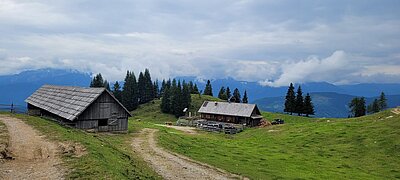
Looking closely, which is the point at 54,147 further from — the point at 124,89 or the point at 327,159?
the point at 124,89

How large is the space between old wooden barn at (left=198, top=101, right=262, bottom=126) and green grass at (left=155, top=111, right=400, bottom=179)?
26211mm

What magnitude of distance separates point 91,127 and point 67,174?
2997 cm

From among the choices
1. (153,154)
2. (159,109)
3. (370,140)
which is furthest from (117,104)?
(159,109)

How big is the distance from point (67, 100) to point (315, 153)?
38987 millimetres

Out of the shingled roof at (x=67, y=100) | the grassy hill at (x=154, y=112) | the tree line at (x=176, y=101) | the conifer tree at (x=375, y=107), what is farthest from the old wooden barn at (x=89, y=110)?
the conifer tree at (x=375, y=107)

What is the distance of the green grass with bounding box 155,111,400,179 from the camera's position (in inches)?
1281

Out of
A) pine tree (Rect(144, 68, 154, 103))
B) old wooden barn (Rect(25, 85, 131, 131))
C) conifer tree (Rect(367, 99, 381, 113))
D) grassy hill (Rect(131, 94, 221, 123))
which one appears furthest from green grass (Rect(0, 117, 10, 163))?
conifer tree (Rect(367, 99, 381, 113))

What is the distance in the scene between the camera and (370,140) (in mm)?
49031

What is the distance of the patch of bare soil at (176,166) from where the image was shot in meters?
25.3

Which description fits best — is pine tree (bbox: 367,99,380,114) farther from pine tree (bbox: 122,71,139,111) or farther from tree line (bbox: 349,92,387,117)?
pine tree (bbox: 122,71,139,111)

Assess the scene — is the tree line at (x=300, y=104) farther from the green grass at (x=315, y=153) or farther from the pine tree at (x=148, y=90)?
the pine tree at (x=148, y=90)

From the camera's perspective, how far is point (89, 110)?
47.8m

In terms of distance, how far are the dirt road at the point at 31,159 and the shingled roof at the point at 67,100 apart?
13820 mm

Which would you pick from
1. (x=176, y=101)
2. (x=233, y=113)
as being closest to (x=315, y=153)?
(x=233, y=113)
